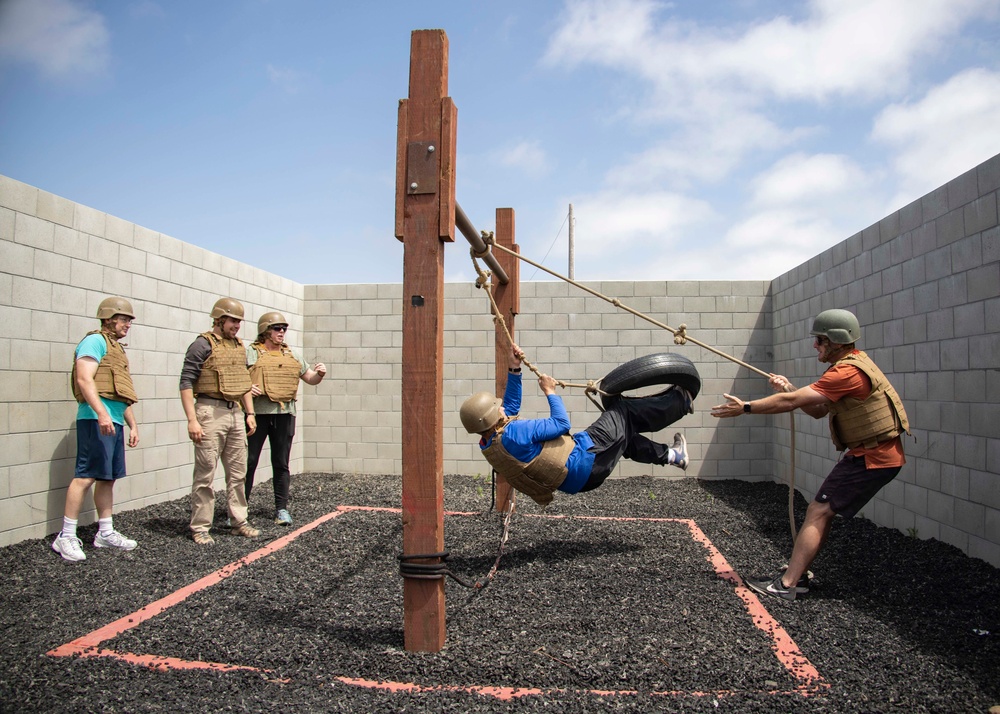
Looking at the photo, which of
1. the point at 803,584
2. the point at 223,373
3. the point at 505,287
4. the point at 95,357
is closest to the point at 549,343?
the point at 505,287

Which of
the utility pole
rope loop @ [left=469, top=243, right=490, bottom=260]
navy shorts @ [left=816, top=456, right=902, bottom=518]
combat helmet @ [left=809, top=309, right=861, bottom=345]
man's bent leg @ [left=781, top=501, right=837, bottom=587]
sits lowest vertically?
man's bent leg @ [left=781, top=501, right=837, bottom=587]

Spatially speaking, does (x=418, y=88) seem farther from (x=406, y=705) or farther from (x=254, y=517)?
(x=254, y=517)

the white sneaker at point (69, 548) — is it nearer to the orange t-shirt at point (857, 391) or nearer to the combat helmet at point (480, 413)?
the combat helmet at point (480, 413)

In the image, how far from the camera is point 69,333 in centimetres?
469

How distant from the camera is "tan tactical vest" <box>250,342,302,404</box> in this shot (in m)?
5.10

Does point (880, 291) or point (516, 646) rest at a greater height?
point (880, 291)

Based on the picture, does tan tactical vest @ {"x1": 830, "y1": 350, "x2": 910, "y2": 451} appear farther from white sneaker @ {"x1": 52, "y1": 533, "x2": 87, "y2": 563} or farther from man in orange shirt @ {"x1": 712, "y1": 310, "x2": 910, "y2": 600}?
white sneaker @ {"x1": 52, "y1": 533, "x2": 87, "y2": 563}

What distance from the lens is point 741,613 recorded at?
317 cm

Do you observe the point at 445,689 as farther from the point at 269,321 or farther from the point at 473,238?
the point at 269,321

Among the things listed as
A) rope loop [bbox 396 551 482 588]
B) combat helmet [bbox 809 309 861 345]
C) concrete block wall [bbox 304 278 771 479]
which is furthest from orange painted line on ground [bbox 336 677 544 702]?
concrete block wall [bbox 304 278 771 479]

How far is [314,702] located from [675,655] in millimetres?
1414

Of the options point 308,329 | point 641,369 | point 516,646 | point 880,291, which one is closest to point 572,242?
point 308,329

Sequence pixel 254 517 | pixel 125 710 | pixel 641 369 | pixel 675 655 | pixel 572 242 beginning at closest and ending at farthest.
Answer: pixel 125 710, pixel 675 655, pixel 641 369, pixel 254 517, pixel 572 242

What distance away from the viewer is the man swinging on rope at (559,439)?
3.47m
